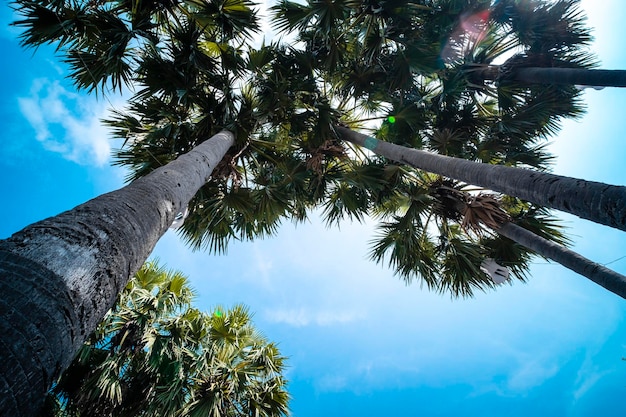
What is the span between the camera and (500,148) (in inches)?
274

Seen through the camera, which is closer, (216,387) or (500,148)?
(216,387)

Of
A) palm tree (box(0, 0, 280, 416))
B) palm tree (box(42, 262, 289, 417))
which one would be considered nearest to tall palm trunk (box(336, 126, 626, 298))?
palm tree (box(0, 0, 280, 416))

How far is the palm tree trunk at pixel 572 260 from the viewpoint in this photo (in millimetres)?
4559

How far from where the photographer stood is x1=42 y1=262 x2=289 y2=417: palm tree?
6254 mm

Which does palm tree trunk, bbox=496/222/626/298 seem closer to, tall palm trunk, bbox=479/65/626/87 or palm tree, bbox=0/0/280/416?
tall palm trunk, bbox=479/65/626/87

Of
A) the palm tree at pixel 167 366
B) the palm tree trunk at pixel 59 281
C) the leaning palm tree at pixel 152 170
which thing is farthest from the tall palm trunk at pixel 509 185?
the palm tree at pixel 167 366

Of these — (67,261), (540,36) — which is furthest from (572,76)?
(67,261)

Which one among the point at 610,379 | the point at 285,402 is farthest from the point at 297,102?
the point at 610,379

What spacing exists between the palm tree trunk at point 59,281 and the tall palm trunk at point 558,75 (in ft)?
21.6

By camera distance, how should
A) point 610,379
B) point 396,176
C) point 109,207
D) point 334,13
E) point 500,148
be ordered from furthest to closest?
1. point 610,379
2. point 396,176
3. point 500,148
4. point 334,13
5. point 109,207

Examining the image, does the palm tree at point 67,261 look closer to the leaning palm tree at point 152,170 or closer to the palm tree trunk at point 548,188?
the leaning palm tree at point 152,170

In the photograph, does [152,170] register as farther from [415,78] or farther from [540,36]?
[540,36]

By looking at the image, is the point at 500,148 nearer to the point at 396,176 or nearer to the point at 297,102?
the point at 396,176

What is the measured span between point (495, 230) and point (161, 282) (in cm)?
795
